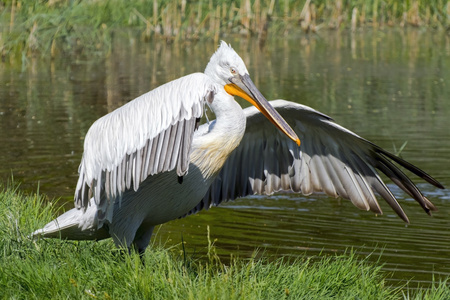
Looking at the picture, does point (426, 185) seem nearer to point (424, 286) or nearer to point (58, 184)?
point (424, 286)

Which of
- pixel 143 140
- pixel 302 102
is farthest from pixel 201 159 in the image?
pixel 302 102

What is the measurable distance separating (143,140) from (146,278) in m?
0.62

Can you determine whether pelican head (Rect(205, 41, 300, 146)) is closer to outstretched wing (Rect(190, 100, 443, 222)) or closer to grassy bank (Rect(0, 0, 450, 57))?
outstretched wing (Rect(190, 100, 443, 222))

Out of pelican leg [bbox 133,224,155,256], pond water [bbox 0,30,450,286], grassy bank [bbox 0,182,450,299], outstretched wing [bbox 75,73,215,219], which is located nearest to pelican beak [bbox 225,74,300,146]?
outstretched wing [bbox 75,73,215,219]

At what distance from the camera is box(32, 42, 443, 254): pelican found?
3439 mm

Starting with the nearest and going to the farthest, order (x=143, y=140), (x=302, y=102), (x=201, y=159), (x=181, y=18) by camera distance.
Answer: (x=143, y=140) < (x=201, y=159) < (x=302, y=102) < (x=181, y=18)

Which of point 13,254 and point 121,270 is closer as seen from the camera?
point 121,270

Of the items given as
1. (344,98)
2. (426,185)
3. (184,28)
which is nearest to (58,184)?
(426,185)

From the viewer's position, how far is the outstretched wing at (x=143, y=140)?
11.1 ft

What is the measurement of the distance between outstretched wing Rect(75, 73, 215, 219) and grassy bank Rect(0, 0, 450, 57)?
8918 millimetres

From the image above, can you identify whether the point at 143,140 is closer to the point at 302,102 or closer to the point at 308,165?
the point at 308,165

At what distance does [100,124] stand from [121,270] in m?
0.74

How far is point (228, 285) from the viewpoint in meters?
3.17

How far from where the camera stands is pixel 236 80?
3.81 meters
